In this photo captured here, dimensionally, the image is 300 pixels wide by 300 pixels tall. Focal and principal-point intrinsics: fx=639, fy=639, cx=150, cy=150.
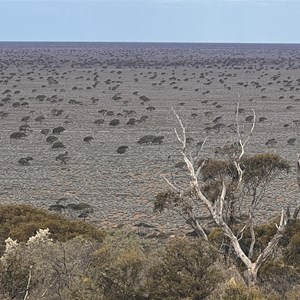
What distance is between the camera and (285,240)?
13734 mm

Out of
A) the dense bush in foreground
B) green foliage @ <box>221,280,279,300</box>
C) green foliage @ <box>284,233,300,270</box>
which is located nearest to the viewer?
green foliage @ <box>221,280,279,300</box>

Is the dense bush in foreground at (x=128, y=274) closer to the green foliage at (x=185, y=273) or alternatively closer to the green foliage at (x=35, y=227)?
the green foliage at (x=185, y=273)

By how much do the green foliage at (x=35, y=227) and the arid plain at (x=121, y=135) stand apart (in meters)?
3.89

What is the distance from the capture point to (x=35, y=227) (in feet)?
47.1

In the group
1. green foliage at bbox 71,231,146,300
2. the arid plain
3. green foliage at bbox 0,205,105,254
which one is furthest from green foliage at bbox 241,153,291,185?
green foliage at bbox 71,231,146,300

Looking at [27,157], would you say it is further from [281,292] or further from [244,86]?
[244,86]

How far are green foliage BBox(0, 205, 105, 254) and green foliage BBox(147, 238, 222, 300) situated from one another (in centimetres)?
376

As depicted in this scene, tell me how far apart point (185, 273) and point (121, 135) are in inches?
1101

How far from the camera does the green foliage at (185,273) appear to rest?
9.71 m

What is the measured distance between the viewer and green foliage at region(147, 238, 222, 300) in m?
9.71

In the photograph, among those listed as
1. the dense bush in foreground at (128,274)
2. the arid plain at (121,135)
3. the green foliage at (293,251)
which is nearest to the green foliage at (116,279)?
the dense bush in foreground at (128,274)

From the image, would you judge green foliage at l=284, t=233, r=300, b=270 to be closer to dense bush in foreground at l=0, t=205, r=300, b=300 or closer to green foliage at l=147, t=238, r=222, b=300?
dense bush in foreground at l=0, t=205, r=300, b=300

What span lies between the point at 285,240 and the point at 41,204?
33.8 feet

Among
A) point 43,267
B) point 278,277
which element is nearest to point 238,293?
point 278,277
